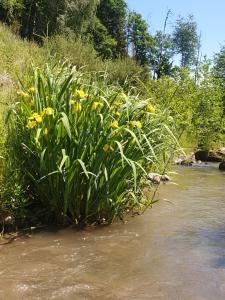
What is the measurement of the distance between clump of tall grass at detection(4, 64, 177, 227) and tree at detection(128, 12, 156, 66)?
3423cm

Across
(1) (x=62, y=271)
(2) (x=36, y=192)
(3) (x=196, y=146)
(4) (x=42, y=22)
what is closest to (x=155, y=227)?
(2) (x=36, y=192)

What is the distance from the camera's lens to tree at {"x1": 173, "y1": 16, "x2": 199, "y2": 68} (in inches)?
1772

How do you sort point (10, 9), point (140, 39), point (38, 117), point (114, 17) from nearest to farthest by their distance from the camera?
point (38, 117)
point (10, 9)
point (114, 17)
point (140, 39)

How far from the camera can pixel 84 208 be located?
4.26 metres

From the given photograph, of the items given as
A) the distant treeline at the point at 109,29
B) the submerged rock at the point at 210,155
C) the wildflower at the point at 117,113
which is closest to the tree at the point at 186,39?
the distant treeline at the point at 109,29

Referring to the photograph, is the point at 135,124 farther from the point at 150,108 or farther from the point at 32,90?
the point at 32,90

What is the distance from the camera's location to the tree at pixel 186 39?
45.0 metres

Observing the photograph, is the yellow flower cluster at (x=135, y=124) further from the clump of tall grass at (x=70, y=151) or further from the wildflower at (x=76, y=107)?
the wildflower at (x=76, y=107)

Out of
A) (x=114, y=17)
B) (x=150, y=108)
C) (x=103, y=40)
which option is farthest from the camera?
(x=114, y=17)

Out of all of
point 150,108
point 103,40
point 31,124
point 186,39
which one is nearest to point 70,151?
point 31,124

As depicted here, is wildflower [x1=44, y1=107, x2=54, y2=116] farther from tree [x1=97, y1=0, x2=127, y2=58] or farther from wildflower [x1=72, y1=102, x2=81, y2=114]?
tree [x1=97, y1=0, x2=127, y2=58]

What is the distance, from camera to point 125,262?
3.52 meters

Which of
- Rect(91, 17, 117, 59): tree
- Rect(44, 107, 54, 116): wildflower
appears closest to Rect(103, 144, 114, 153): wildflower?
Rect(44, 107, 54, 116): wildflower

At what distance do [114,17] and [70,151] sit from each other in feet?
113
